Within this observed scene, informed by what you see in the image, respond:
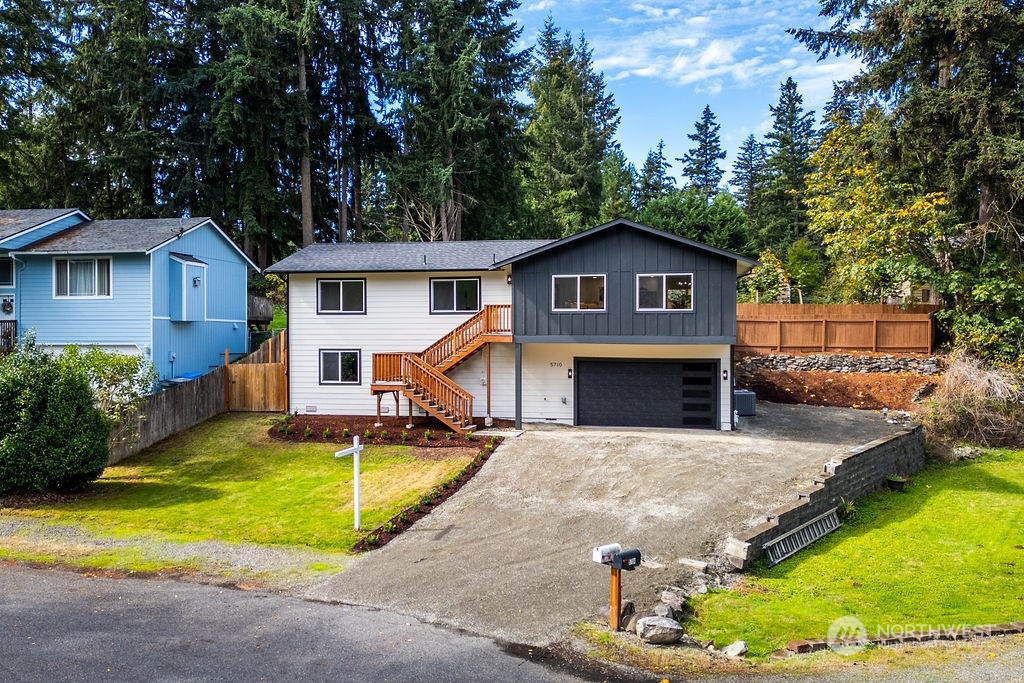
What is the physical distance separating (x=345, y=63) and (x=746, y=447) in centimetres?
2869

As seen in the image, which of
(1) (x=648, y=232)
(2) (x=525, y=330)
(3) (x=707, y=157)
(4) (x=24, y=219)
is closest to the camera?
(1) (x=648, y=232)

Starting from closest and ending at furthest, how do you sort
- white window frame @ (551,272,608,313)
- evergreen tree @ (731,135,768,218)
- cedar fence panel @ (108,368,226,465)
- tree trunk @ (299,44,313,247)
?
cedar fence panel @ (108,368,226,465) → white window frame @ (551,272,608,313) → tree trunk @ (299,44,313,247) → evergreen tree @ (731,135,768,218)

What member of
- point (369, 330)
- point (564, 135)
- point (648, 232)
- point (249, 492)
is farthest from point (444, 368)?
point (564, 135)

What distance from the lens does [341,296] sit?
20.0 meters

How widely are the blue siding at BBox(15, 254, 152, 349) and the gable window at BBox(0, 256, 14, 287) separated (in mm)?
739

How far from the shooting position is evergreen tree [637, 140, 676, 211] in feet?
186

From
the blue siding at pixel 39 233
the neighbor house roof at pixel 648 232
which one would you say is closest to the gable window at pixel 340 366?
the neighbor house roof at pixel 648 232

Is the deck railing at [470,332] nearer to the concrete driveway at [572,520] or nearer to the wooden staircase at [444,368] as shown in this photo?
the wooden staircase at [444,368]

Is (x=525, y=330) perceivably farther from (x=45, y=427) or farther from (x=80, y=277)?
(x=80, y=277)

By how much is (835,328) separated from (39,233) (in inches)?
1106

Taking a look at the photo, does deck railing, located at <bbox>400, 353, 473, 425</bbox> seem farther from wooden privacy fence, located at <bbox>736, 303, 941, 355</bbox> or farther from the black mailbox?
wooden privacy fence, located at <bbox>736, 303, 941, 355</bbox>

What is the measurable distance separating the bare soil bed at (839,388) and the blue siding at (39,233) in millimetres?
24686

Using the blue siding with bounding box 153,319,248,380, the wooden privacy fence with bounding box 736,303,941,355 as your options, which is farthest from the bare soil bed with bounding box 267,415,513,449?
the wooden privacy fence with bounding box 736,303,941,355

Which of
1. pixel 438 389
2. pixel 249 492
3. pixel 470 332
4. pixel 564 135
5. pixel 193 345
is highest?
pixel 564 135
